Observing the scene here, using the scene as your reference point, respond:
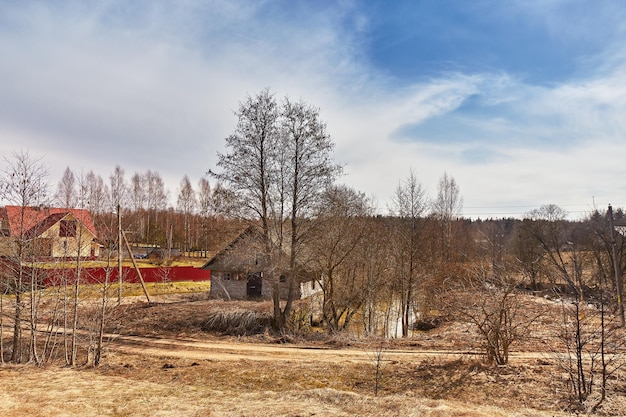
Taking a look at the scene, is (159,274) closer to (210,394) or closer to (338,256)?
(338,256)

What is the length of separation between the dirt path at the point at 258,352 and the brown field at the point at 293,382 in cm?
4

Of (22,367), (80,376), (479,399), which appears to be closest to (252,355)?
(80,376)

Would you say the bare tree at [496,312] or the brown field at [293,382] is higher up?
the bare tree at [496,312]

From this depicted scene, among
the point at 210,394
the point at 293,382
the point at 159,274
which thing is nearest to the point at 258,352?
the point at 293,382

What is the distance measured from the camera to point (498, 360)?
464 inches

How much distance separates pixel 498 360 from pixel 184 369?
9404mm

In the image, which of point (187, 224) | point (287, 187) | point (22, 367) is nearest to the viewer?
point (22, 367)

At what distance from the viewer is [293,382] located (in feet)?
35.9

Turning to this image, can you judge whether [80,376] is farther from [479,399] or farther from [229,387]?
[479,399]

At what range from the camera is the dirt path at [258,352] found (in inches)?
543

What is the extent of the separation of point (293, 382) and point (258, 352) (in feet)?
14.6

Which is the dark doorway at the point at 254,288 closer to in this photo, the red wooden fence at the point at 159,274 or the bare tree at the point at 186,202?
the red wooden fence at the point at 159,274

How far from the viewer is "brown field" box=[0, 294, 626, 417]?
8.08 m

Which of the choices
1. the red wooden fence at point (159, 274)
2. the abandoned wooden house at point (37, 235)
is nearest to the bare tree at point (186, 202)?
the red wooden fence at point (159, 274)
